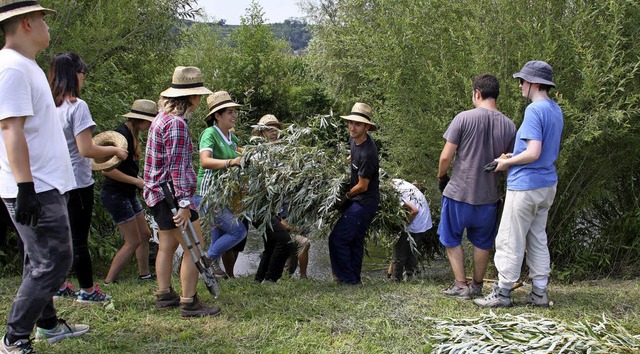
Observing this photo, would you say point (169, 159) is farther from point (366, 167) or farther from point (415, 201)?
point (415, 201)

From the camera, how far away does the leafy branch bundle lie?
19.2ft

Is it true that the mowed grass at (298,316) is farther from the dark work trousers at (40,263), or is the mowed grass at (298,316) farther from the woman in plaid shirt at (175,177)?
the dark work trousers at (40,263)

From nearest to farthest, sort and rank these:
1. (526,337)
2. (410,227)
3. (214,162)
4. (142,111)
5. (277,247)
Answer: (526,337)
(214,162)
(142,111)
(277,247)
(410,227)

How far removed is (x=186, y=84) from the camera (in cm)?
479

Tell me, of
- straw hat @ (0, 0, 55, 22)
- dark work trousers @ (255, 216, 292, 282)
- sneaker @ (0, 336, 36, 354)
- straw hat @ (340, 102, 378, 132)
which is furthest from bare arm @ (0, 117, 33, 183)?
straw hat @ (340, 102, 378, 132)

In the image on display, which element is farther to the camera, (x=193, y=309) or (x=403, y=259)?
(x=403, y=259)

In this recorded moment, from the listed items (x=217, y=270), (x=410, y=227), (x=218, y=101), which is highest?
(x=218, y=101)

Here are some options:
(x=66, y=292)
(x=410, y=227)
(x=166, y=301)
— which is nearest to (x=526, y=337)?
(x=166, y=301)

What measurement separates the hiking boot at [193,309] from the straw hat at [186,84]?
157 cm

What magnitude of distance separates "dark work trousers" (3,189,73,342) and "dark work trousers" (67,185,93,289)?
127 centimetres

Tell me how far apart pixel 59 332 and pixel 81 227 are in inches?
42.1

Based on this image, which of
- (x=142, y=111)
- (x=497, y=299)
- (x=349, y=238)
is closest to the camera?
(x=497, y=299)

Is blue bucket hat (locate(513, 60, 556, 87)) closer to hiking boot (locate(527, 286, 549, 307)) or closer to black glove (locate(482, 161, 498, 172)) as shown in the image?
black glove (locate(482, 161, 498, 172))

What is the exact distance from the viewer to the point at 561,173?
598 cm
